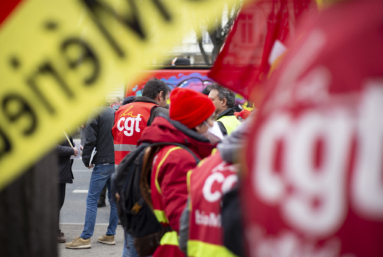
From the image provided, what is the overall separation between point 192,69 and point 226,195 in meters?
9.06

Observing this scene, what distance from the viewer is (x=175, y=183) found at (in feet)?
7.48

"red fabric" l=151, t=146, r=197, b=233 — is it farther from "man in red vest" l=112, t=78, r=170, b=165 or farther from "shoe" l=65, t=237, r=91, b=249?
"shoe" l=65, t=237, r=91, b=249

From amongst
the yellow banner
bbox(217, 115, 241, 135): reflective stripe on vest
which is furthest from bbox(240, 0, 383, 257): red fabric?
bbox(217, 115, 241, 135): reflective stripe on vest

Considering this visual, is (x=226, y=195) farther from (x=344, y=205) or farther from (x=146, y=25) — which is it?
(x=344, y=205)

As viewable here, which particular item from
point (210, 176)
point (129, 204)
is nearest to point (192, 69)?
point (129, 204)

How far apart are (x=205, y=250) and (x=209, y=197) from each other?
0.74 ft

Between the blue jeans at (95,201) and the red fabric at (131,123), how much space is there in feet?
2.33

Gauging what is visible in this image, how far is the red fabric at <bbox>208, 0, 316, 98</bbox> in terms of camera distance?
1907mm

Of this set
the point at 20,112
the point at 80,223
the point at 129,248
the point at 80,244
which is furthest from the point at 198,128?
the point at 80,223

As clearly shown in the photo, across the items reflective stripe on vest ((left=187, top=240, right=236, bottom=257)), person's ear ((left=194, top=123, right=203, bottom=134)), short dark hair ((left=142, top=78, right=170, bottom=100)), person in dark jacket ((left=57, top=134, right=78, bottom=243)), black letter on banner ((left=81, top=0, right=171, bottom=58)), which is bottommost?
person in dark jacket ((left=57, top=134, right=78, bottom=243))

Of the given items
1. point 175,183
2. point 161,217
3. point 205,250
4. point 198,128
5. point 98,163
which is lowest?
point 98,163

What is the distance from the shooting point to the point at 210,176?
1.71 meters

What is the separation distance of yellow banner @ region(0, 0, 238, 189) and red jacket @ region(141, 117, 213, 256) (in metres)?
1.12

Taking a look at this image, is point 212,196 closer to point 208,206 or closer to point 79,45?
point 208,206
